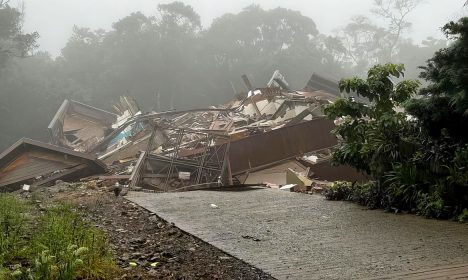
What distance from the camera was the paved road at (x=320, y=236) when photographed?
3996 mm

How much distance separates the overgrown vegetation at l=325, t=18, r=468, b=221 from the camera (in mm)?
6012

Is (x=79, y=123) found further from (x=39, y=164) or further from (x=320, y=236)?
(x=320, y=236)

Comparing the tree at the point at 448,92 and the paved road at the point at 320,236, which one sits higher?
the tree at the point at 448,92

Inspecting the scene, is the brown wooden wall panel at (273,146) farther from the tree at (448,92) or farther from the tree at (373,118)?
the tree at (448,92)

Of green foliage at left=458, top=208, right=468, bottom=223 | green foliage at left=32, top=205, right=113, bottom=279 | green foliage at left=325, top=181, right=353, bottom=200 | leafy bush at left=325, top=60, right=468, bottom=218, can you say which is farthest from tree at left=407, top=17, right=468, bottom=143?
green foliage at left=32, top=205, right=113, bottom=279

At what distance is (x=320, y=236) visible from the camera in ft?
17.2

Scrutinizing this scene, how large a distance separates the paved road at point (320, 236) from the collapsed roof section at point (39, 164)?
324 inches

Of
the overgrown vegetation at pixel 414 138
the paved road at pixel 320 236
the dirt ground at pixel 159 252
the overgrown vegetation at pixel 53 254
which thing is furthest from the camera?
the overgrown vegetation at pixel 414 138

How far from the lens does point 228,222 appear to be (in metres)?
6.18

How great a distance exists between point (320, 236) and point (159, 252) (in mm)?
1930

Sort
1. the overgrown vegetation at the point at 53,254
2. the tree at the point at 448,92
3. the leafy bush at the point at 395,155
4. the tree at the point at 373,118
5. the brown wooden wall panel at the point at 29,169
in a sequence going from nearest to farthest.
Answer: the overgrown vegetation at the point at 53,254, the tree at the point at 448,92, the leafy bush at the point at 395,155, the tree at the point at 373,118, the brown wooden wall panel at the point at 29,169

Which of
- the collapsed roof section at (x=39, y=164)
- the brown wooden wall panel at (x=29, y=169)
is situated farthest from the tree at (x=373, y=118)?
the brown wooden wall panel at (x=29, y=169)

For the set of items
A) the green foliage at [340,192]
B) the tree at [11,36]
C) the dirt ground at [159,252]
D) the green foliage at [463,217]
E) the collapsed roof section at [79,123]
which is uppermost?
the tree at [11,36]

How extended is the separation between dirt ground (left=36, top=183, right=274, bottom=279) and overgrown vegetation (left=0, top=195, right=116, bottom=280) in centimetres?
24
